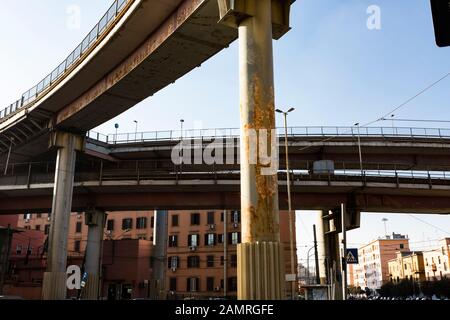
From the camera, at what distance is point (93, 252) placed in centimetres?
3747

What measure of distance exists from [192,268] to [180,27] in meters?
57.3

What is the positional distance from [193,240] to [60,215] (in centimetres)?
4297

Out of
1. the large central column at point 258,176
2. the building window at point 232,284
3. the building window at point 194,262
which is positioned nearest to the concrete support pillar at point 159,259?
the building window at point 232,284

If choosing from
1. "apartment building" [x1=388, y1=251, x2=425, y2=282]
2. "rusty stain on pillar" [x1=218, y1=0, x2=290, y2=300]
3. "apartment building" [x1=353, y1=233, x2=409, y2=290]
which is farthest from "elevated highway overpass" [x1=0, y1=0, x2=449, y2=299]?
"apartment building" [x1=353, y1=233, x2=409, y2=290]

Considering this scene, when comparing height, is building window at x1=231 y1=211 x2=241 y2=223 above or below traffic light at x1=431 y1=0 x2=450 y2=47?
above

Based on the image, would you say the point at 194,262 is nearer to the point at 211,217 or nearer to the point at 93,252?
the point at 211,217

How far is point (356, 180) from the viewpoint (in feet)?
112

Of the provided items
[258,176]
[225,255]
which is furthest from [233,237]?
[258,176]

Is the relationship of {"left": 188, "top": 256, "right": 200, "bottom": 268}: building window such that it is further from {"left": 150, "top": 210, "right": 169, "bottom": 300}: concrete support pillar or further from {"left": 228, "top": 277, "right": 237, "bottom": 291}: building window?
{"left": 150, "top": 210, "right": 169, "bottom": 300}: concrete support pillar

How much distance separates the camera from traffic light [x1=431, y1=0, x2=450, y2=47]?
11.9ft

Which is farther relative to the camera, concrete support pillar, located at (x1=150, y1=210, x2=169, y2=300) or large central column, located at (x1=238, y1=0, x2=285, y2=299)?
concrete support pillar, located at (x1=150, y1=210, x2=169, y2=300)

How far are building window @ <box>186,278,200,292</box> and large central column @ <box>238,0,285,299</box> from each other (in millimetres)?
60036

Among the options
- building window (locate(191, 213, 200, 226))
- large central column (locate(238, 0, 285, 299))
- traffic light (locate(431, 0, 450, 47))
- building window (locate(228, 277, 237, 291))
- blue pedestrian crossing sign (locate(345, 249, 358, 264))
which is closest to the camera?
traffic light (locate(431, 0, 450, 47))

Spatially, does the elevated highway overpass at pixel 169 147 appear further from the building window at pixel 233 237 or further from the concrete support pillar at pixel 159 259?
the building window at pixel 233 237
